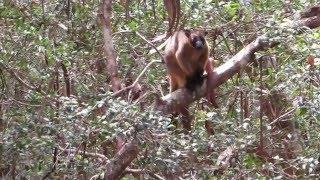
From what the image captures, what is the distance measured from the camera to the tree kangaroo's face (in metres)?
5.20

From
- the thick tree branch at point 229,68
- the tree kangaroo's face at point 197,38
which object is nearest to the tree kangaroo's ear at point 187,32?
the tree kangaroo's face at point 197,38

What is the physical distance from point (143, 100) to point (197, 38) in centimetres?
81

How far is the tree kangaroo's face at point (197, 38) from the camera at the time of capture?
5195 millimetres

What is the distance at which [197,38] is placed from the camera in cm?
520

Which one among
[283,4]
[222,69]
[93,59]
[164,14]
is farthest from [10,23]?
[283,4]

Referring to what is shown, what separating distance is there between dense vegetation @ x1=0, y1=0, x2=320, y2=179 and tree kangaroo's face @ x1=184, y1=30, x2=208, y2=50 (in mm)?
86

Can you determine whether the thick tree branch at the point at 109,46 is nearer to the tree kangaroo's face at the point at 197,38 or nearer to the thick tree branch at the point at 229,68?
the thick tree branch at the point at 229,68

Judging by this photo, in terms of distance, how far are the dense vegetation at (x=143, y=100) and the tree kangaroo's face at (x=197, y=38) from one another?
86 millimetres

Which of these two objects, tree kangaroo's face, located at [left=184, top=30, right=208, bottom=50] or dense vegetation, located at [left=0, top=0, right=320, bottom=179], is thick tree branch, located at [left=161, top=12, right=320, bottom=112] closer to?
dense vegetation, located at [left=0, top=0, right=320, bottom=179]

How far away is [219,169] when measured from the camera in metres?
4.65

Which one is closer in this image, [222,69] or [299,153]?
[222,69]

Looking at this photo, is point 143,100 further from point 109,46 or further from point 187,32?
point 187,32

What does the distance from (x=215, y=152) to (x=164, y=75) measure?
155cm

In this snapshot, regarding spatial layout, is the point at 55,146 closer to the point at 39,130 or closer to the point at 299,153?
the point at 39,130
